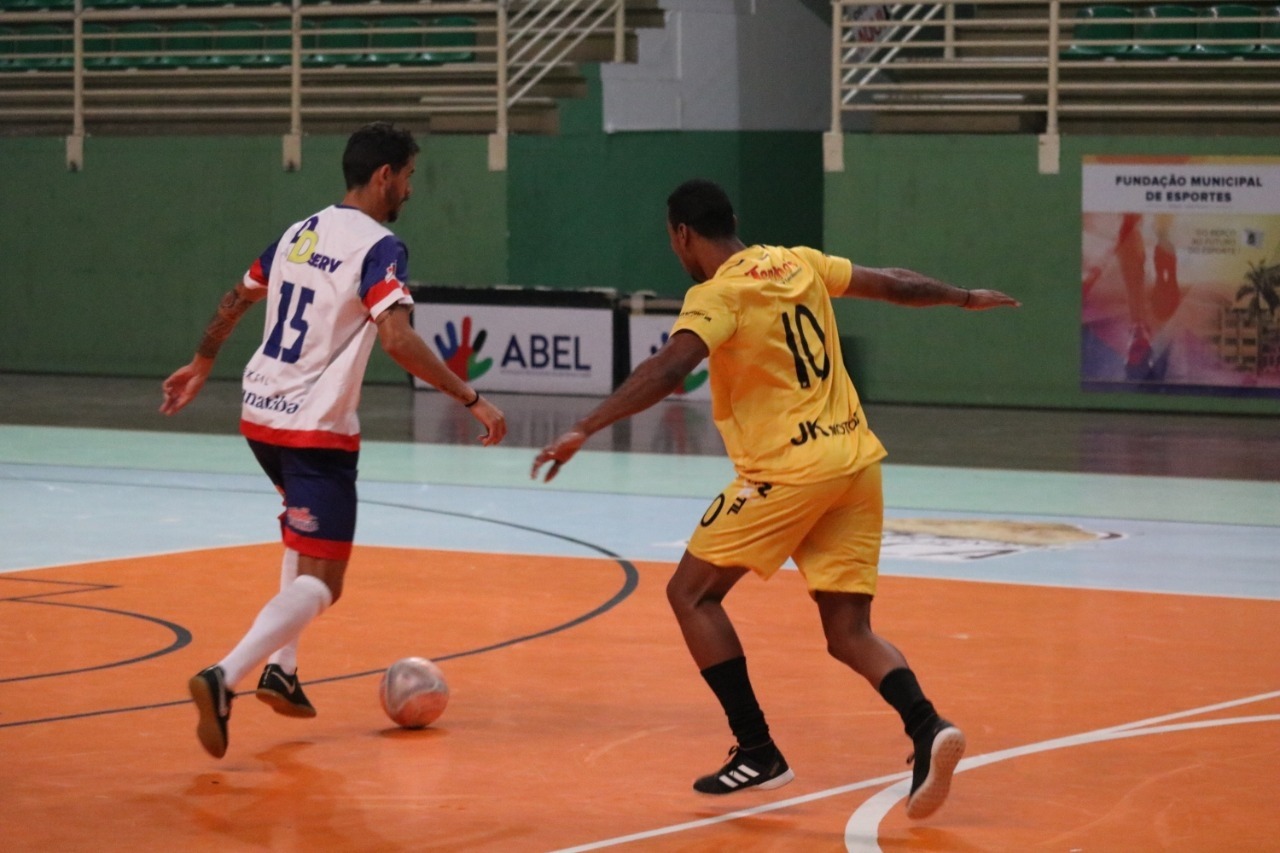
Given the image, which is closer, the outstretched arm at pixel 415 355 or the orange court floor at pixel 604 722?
the orange court floor at pixel 604 722

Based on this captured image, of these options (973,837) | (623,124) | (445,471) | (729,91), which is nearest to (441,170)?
(623,124)

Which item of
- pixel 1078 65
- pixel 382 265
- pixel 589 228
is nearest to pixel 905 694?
pixel 382 265

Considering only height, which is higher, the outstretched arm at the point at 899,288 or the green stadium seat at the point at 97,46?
the green stadium seat at the point at 97,46

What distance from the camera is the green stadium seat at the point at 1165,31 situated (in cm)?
1912

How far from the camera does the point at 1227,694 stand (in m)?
7.55

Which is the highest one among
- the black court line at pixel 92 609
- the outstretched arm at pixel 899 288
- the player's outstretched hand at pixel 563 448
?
the outstretched arm at pixel 899 288

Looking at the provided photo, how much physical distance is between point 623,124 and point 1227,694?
1574 centimetres

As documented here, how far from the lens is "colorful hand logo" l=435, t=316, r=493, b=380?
2080 centimetres

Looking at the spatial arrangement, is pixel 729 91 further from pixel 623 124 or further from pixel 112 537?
pixel 112 537

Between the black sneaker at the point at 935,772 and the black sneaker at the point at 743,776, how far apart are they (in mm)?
517

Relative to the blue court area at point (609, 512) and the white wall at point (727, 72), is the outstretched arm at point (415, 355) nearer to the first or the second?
the blue court area at point (609, 512)

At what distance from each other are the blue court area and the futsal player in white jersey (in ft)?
13.8

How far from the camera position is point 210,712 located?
248 inches

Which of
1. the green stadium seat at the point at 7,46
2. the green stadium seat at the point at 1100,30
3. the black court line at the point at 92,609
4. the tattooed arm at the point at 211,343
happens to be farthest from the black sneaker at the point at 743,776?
the green stadium seat at the point at 7,46
